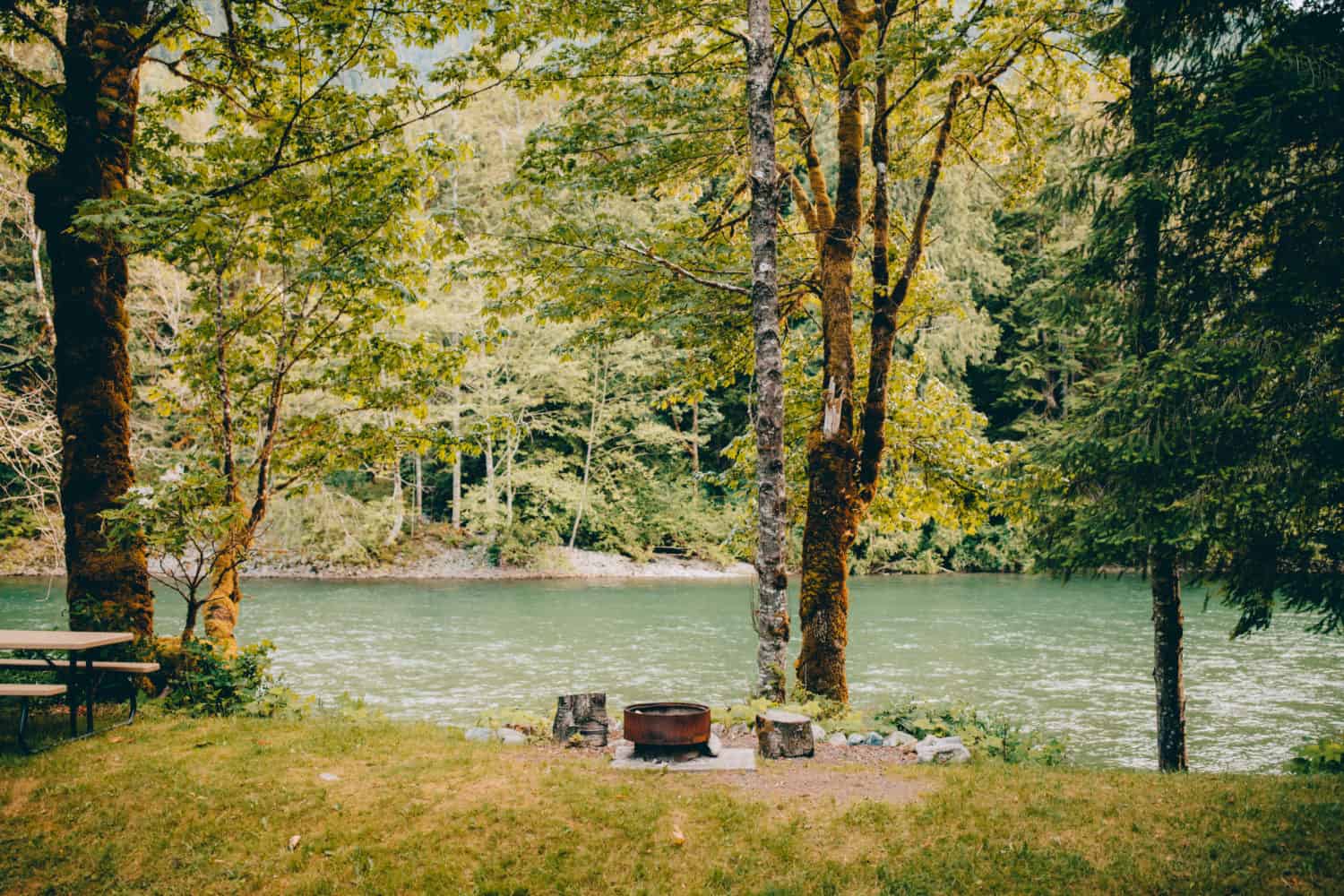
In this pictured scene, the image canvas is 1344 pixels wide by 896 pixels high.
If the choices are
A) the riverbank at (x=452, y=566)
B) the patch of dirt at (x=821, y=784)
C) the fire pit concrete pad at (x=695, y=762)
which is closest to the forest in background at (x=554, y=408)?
the riverbank at (x=452, y=566)

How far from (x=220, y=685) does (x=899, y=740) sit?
5.86m

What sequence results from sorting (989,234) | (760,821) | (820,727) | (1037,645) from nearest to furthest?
1. (760,821)
2. (820,727)
3. (1037,645)
4. (989,234)

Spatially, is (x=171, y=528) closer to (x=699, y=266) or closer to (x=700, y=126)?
(x=699, y=266)

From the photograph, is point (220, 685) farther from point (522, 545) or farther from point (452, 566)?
point (522, 545)

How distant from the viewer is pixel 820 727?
712 cm

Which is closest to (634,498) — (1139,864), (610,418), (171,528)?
(610,418)

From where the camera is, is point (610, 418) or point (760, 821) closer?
point (760, 821)

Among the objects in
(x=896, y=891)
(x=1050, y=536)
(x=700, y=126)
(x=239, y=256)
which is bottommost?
(x=896, y=891)

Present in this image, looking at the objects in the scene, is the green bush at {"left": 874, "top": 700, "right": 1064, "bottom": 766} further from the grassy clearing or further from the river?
the river

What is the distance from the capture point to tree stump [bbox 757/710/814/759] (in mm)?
6004

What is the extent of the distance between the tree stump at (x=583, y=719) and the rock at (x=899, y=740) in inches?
98.8

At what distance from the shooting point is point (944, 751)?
641 cm

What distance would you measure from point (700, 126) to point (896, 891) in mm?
7198

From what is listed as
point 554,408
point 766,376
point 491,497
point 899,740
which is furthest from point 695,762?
point 554,408
